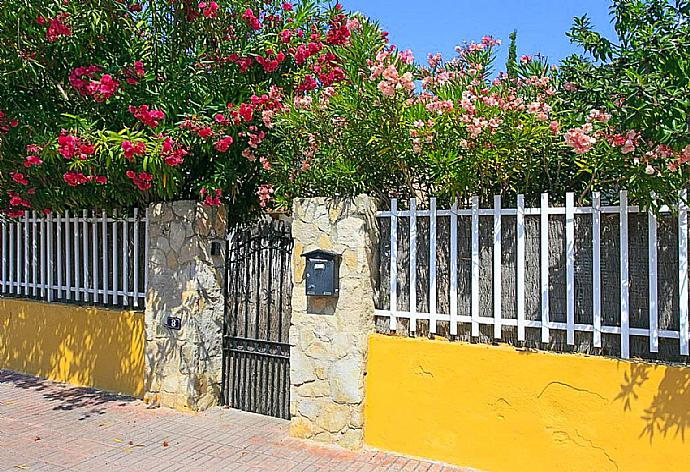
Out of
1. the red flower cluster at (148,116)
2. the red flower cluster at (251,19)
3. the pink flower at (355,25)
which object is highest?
the red flower cluster at (251,19)

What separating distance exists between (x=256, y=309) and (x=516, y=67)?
142 inches

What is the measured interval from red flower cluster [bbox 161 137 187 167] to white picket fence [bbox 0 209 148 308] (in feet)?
5.04

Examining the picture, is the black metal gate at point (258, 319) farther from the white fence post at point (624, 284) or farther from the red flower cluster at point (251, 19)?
the white fence post at point (624, 284)

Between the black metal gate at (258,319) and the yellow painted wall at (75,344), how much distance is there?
1.14m

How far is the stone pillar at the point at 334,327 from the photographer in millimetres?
5715

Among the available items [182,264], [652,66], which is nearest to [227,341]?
[182,264]

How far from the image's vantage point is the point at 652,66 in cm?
422

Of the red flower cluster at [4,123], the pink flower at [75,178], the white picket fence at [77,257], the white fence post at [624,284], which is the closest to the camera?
the white fence post at [624,284]

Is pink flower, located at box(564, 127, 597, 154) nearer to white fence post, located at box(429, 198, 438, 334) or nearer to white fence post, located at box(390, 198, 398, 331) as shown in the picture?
Result: white fence post, located at box(429, 198, 438, 334)

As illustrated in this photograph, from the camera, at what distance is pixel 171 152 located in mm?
6129

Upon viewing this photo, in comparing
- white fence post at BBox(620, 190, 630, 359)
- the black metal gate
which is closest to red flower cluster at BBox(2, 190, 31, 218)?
the black metal gate

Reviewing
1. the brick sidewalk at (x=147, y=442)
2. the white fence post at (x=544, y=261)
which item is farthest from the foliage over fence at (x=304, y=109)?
the brick sidewalk at (x=147, y=442)

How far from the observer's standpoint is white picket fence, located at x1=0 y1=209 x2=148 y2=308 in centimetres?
773

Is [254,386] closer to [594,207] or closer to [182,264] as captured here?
[182,264]
